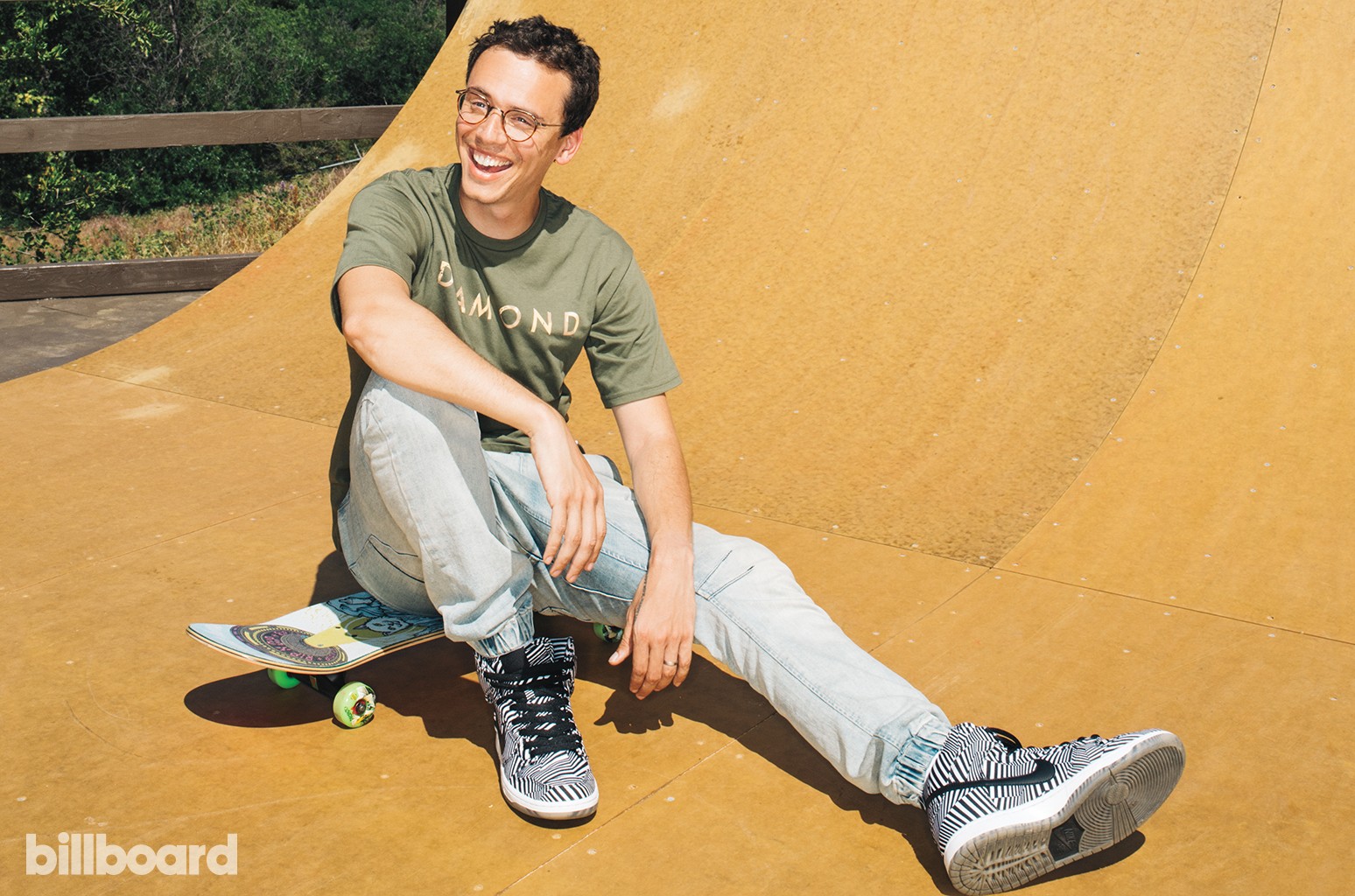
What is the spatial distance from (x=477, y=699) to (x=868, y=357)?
1.78 metres

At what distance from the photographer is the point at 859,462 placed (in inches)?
124

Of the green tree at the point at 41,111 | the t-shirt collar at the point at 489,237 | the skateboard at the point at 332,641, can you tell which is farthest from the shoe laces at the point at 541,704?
the green tree at the point at 41,111

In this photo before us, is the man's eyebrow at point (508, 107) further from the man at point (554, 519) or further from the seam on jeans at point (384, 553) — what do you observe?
the seam on jeans at point (384, 553)

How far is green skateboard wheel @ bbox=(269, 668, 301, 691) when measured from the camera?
214cm

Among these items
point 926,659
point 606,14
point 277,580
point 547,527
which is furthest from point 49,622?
point 606,14

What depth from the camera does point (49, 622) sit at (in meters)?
2.37

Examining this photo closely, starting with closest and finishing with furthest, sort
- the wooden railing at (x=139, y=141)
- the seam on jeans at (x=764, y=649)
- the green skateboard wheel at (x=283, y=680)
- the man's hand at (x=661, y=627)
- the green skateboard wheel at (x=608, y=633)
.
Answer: the seam on jeans at (x=764, y=649) < the man's hand at (x=661, y=627) < the green skateboard wheel at (x=283, y=680) < the green skateboard wheel at (x=608, y=633) < the wooden railing at (x=139, y=141)

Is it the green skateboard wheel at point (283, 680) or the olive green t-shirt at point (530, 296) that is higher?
the olive green t-shirt at point (530, 296)

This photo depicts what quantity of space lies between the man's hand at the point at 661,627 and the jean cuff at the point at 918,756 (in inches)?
13.4

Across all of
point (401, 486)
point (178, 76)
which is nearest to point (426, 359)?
point (401, 486)

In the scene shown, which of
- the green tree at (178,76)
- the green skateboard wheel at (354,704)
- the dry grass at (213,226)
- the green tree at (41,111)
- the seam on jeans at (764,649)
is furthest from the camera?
the dry grass at (213,226)

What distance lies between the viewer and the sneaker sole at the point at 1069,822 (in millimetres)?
1569

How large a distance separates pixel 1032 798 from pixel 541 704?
0.75 meters

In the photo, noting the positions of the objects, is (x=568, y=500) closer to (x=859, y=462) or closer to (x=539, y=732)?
(x=539, y=732)
